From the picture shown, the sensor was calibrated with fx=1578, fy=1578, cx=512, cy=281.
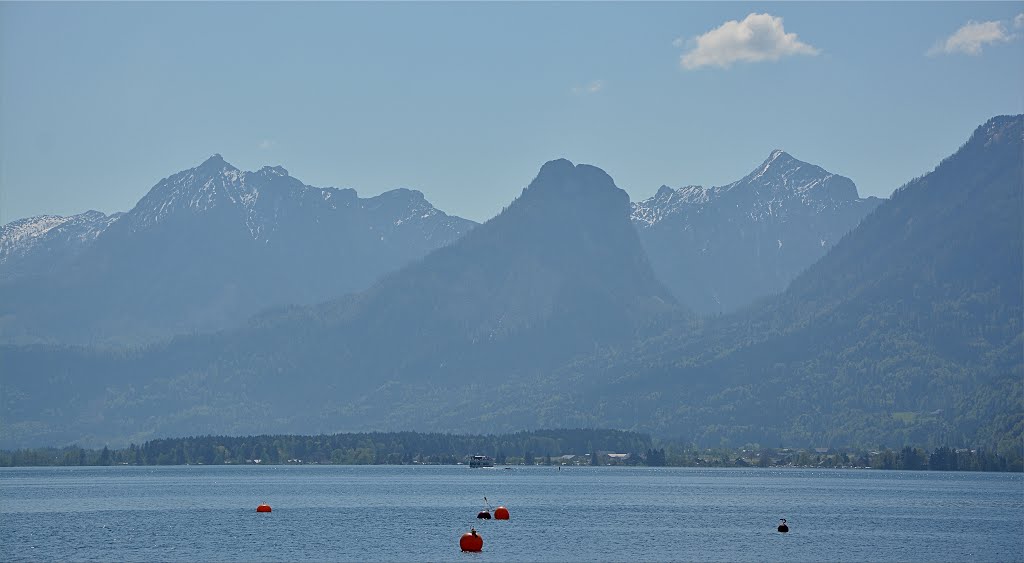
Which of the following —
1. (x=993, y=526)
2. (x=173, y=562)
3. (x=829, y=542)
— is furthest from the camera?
(x=993, y=526)

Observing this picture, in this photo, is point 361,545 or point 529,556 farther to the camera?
point 361,545

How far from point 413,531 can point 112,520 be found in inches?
1595

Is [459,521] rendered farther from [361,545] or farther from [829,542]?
[829,542]

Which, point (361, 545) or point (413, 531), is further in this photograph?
point (413, 531)

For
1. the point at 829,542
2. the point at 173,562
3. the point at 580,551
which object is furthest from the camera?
the point at 829,542

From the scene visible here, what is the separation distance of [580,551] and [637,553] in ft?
18.6

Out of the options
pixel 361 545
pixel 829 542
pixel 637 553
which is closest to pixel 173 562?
pixel 361 545

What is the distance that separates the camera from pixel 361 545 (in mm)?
157750

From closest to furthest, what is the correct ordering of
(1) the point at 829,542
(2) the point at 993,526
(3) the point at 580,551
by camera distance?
(3) the point at 580,551, (1) the point at 829,542, (2) the point at 993,526

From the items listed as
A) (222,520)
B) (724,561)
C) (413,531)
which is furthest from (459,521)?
(724,561)

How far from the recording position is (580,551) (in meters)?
152

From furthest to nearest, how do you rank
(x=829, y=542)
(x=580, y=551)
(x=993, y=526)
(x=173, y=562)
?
(x=993, y=526) → (x=829, y=542) → (x=580, y=551) → (x=173, y=562)

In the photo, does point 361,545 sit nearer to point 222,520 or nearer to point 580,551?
point 580,551

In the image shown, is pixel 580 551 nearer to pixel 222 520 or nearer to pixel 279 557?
pixel 279 557
